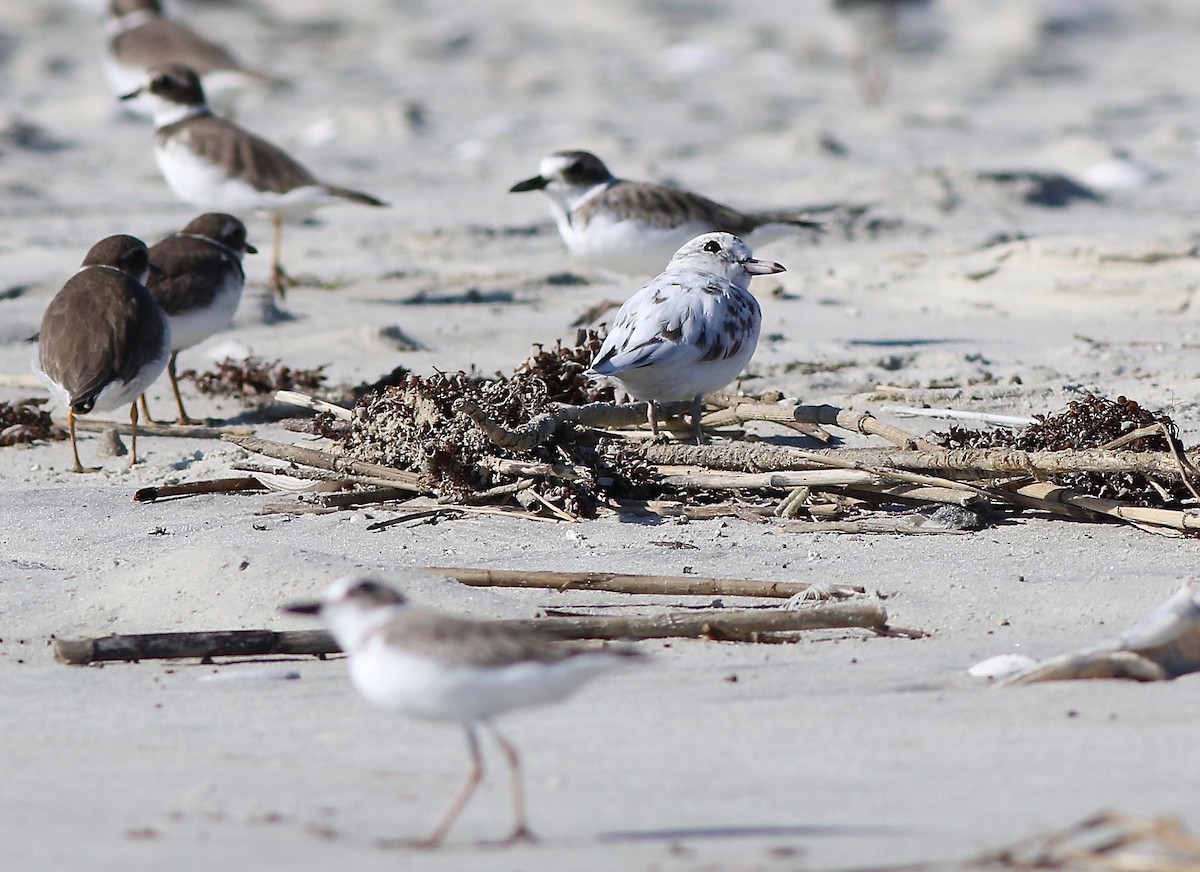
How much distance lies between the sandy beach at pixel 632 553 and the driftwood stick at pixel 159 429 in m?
0.09

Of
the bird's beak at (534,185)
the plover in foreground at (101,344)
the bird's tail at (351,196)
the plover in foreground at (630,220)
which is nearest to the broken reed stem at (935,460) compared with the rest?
the plover in foreground at (101,344)

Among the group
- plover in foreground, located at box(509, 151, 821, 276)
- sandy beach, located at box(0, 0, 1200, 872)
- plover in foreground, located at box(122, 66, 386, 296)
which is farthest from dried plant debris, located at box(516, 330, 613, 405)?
plover in foreground, located at box(122, 66, 386, 296)

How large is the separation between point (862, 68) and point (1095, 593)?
17590 mm

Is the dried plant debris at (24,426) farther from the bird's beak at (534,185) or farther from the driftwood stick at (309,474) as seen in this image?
the bird's beak at (534,185)

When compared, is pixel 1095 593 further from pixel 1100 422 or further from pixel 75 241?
pixel 75 241

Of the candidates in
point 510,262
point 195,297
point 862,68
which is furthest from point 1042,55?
point 195,297

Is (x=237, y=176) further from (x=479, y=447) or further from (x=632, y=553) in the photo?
(x=632, y=553)

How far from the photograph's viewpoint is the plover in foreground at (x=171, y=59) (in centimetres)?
1593

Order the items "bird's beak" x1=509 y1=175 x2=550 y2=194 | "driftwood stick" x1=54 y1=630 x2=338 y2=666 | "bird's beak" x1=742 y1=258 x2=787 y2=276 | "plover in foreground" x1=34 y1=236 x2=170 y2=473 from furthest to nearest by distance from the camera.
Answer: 1. "bird's beak" x1=509 y1=175 x2=550 y2=194
2. "bird's beak" x1=742 y1=258 x2=787 y2=276
3. "plover in foreground" x1=34 y1=236 x2=170 y2=473
4. "driftwood stick" x1=54 y1=630 x2=338 y2=666

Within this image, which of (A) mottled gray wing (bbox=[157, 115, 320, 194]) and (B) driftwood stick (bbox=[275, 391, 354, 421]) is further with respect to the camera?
(A) mottled gray wing (bbox=[157, 115, 320, 194])

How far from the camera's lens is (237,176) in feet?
36.0

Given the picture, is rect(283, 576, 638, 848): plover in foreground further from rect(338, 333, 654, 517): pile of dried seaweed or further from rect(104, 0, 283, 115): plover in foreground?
rect(104, 0, 283, 115): plover in foreground

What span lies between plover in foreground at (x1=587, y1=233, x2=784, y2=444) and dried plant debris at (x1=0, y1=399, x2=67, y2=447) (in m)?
2.57

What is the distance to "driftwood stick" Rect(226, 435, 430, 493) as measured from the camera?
5.58m
